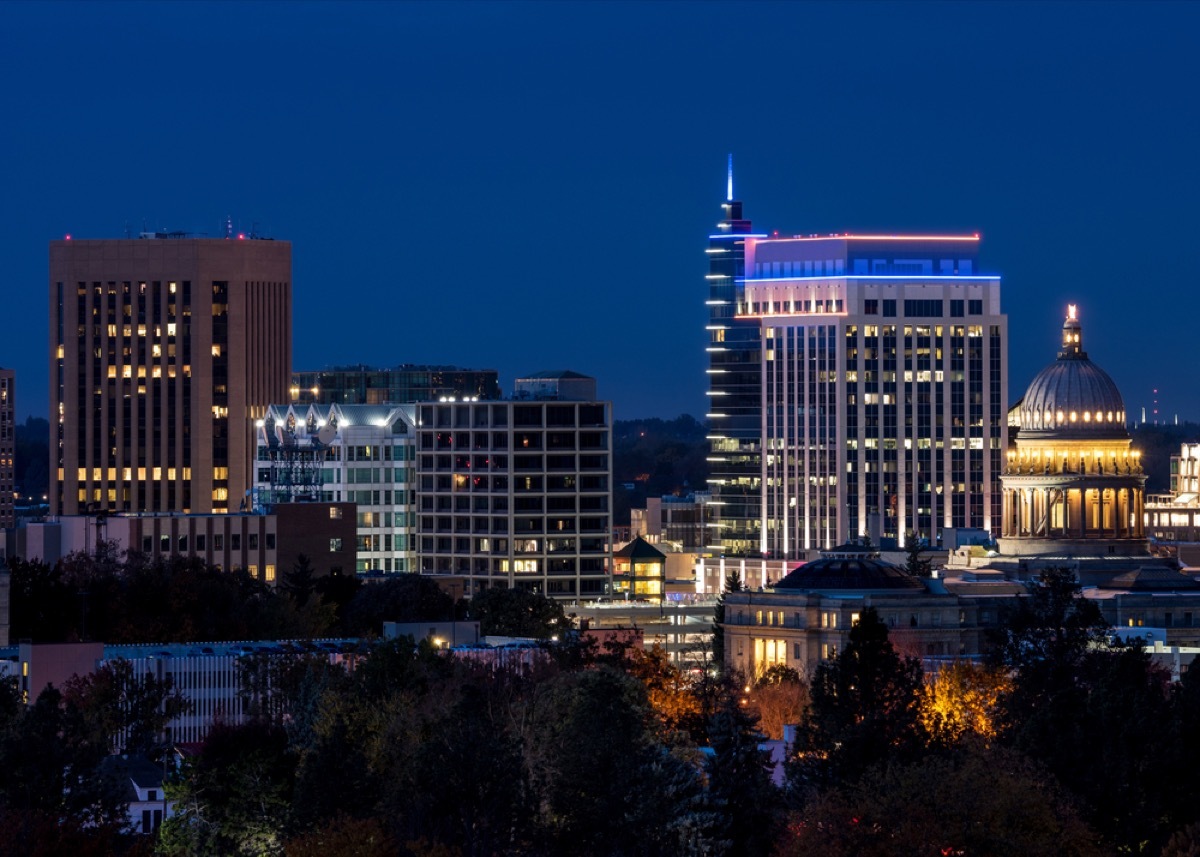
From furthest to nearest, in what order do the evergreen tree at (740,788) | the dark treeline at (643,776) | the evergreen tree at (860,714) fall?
the evergreen tree at (860,714), the evergreen tree at (740,788), the dark treeline at (643,776)

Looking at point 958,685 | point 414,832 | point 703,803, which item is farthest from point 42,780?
point 958,685

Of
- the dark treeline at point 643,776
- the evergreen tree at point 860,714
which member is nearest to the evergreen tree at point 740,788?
the dark treeline at point 643,776

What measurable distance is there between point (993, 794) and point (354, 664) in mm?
68581

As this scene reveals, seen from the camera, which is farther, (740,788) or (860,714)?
(860,714)

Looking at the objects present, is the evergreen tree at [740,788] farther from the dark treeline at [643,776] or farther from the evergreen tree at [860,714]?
the evergreen tree at [860,714]

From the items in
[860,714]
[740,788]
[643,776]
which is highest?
[860,714]

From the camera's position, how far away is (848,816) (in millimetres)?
109938

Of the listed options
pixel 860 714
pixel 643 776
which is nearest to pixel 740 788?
pixel 643 776

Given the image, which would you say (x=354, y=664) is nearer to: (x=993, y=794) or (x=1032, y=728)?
(x=1032, y=728)

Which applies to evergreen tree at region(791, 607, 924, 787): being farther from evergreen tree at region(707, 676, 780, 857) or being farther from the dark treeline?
evergreen tree at region(707, 676, 780, 857)

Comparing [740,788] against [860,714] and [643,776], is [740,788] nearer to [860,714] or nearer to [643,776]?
[643,776]

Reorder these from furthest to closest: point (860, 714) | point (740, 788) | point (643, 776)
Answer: point (860, 714), point (643, 776), point (740, 788)

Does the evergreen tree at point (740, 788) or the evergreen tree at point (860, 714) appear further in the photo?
the evergreen tree at point (860, 714)

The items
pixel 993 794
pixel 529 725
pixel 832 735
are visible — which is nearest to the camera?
pixel 993 794
